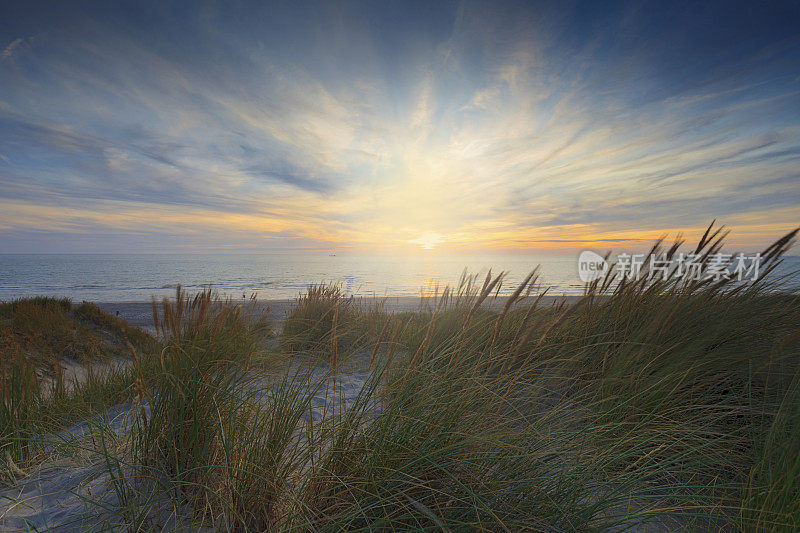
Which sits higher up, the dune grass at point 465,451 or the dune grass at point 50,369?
the dune grass at point 465,451

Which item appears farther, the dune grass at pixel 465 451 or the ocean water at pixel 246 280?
the ocean water at pixel 246 280

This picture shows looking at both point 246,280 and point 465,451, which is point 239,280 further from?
point 465,451

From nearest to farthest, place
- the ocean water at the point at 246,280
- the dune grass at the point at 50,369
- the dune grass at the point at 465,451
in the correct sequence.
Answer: the dune grass at the point at 465,451
the dune grass at the point at 50,369
the ocean water at the point at 246,280

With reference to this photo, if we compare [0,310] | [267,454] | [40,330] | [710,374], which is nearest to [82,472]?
[267,454]

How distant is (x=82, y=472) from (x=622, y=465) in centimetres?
278

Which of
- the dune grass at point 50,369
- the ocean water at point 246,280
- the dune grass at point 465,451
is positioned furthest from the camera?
the ocean water at point 246,280

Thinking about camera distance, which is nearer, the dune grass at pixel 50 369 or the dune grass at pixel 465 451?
the dune grass at pixel 465 451

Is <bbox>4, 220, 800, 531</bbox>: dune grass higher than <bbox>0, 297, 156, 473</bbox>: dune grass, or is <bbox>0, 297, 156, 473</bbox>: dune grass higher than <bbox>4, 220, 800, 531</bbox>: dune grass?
<bbox>4, 220, 800, 531</bbox>: dune grass

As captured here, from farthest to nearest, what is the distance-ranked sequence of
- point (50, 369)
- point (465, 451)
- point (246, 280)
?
point (246, 280), point (50, 369), point (465, 451)

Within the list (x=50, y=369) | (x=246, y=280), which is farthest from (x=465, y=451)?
(x=246, y=280)

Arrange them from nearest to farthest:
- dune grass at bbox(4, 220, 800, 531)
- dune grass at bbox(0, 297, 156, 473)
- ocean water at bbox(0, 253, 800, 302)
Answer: dune grass at bbox(4, 220, 800, 531)
dune grass at bbox(0, 297, 156, 473)
ocean water at bbox(0, 253, 800, 302)

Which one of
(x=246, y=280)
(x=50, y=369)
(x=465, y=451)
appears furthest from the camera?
(x=246, y=280)

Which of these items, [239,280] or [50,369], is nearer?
[50,369]

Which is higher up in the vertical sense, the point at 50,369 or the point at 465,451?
the point at 465,451
